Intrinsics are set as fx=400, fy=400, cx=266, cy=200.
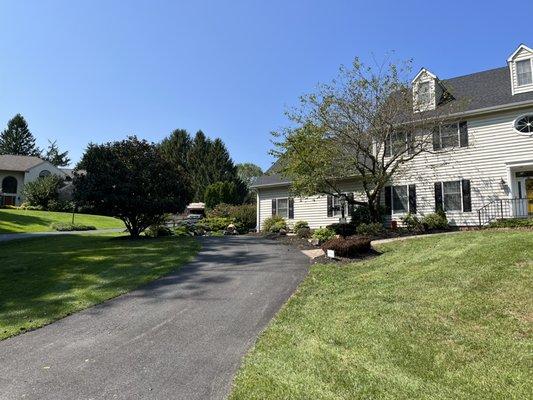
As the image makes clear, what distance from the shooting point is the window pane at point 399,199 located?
1951 centimetres

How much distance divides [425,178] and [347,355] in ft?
51.5

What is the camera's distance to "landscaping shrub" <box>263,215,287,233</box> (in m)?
23.1

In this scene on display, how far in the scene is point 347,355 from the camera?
5.04 meters

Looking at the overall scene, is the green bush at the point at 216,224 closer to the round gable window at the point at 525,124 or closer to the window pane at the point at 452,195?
the window pane at the point at 452,195

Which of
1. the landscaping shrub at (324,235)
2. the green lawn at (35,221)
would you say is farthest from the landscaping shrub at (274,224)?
the green lawn at (35,221)

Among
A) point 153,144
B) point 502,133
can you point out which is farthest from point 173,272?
point 502,133

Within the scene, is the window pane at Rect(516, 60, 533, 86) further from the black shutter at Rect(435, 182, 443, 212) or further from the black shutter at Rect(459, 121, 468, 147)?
the black shutter at Rect(435, 182, 443, 212)

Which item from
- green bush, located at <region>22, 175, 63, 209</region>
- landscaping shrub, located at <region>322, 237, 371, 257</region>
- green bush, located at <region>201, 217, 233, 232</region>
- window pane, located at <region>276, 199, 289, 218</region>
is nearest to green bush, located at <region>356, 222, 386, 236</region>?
landscaping shrub, located at <region>322, 237, 371, 257</region>

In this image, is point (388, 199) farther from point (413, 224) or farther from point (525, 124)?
point (525, 124)

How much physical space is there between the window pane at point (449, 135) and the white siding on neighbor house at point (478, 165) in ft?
1.24

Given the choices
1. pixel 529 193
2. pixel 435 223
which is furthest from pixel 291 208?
pixel 529 193

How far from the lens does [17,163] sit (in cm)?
5062

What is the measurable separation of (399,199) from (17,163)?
4924 centimetres

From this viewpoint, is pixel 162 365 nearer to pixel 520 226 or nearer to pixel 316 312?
pixel 316 312
